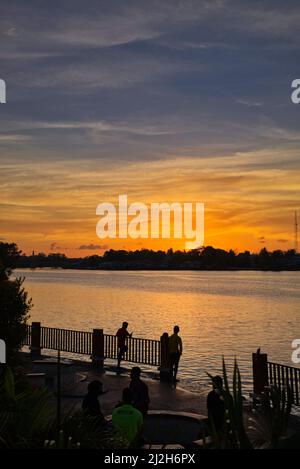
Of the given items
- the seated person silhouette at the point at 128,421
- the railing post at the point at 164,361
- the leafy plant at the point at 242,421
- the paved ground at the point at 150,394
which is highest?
the leafy plant at the point at 242,421

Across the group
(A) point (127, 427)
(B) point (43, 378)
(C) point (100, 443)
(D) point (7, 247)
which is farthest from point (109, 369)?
(C) point (100, 443)

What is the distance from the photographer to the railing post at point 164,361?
20047 mm

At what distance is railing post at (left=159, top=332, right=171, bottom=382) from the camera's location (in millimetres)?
20047

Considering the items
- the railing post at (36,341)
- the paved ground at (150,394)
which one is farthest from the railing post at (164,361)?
the railing post at (36,341)

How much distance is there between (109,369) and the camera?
72.8 ft

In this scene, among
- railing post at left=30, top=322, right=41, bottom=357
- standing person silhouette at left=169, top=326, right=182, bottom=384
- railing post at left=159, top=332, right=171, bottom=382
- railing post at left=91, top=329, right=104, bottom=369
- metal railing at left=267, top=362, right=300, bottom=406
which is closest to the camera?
metal railing at left=267, top=362, right=300, bottom=406

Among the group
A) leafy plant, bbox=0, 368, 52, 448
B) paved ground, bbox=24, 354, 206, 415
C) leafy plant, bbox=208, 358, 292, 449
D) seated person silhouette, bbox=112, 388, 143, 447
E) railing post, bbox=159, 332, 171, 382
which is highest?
leafy plant, bbox=208, 358, 292, 449

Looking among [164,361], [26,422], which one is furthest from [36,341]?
[26,422]

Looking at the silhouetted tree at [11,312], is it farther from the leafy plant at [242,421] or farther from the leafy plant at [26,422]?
the leafy plant at [242,421]

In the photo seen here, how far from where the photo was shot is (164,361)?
67.2 ft

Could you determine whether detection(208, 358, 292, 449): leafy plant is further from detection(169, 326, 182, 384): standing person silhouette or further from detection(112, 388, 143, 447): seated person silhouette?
detection(169, 326, 182, 384): standing person silhouette

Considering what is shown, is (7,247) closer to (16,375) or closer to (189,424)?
(16,375)

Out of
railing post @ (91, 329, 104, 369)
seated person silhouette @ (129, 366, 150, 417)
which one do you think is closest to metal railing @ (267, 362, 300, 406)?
seated person silhouette @ (129, 366, 150, 417)

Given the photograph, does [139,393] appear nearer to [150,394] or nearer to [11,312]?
[11,312]
